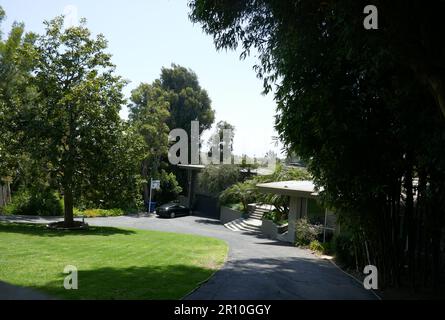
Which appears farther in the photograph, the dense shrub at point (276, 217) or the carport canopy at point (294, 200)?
the dense shrub at point (276, 217)

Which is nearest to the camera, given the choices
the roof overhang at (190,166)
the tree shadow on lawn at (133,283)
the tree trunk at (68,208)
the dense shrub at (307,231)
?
the tree shadow on lawn at (133,283)

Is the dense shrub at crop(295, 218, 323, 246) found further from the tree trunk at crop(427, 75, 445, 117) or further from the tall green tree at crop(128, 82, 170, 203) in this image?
the tall green tree at crop(128, 82, 170, 203)

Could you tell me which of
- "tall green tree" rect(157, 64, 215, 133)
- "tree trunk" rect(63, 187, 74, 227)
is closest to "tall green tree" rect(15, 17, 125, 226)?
"tree trunk" rect(63, 187, 74, 227)

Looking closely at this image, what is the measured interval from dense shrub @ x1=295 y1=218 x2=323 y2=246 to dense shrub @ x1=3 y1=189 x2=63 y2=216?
58.7 ft

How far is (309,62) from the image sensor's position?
405 inches

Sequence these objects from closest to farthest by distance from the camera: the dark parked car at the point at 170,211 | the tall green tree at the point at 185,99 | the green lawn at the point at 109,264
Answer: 1. the green lawn at the point at 109,264
2. the dark parked car at the point at 170,211
3. the tall green tree at the point at 185,99

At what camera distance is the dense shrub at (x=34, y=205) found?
31.3 metres

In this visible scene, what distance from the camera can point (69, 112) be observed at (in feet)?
73.5

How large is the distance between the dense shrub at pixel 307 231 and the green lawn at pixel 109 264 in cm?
492

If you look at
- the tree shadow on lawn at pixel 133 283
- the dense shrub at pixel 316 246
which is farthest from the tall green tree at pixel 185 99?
the tree shadow on lawn at pixel 133 283

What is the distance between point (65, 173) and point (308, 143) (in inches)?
563

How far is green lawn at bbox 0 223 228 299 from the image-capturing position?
870cm

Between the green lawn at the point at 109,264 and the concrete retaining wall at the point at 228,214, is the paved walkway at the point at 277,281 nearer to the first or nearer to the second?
the green lawn at the point at 109,264
